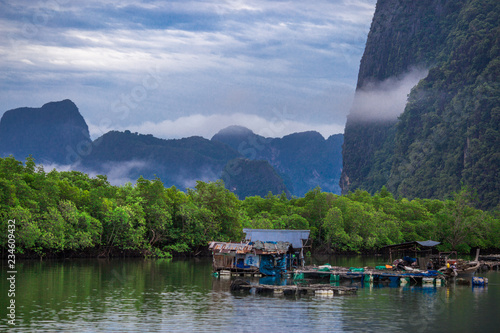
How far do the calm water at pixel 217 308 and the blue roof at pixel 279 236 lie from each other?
9330mm

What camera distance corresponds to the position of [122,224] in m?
80.2

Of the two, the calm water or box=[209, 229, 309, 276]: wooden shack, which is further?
box=[209, 229, 309, 276]: wooden shack

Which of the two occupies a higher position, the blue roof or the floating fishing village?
the blue roof

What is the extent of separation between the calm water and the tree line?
740 inches

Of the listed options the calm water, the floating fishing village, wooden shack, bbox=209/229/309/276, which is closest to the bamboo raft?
the calm water

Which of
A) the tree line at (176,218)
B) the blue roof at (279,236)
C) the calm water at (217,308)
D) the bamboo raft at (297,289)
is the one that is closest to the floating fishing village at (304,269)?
the blue roof at (279,236)

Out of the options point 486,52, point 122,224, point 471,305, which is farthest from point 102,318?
point 486,52

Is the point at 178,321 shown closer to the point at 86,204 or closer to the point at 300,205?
the point at 86,204

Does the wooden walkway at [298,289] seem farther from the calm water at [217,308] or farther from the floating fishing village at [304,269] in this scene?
the floating fishing village at [304,269]

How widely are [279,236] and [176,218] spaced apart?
3389 centimetres

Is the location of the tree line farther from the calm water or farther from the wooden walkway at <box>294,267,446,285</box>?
the wooden walkway at <box>294,267,446,285</box>

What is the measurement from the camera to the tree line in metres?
71.2

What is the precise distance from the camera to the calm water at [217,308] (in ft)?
102

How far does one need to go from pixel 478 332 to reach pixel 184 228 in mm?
64094
